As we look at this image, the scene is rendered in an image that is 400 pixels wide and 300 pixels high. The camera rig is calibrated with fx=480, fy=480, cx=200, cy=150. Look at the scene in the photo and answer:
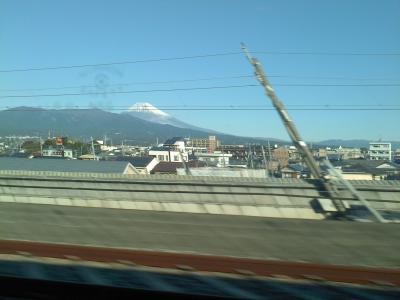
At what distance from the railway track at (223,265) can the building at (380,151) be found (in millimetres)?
13711

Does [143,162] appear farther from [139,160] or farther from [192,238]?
[192,238]

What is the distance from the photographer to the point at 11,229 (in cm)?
1562

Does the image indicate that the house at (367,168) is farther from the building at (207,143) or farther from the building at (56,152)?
the building at (56,152)

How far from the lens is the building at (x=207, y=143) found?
3617 cm

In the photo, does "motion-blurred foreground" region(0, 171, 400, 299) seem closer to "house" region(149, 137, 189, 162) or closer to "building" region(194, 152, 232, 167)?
"house" region(149, 137, 189, 162)

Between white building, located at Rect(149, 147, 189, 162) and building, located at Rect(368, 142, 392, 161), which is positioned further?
white building, located at Rect(149, 147, 189, 162)

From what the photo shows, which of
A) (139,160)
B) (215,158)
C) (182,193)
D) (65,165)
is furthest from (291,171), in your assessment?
(65,165)

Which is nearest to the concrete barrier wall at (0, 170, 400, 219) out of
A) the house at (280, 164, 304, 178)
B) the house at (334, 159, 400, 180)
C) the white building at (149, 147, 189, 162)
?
the house at (334, 159, 400, 180)

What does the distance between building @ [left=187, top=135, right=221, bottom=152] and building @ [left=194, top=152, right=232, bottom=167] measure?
1.98 ft

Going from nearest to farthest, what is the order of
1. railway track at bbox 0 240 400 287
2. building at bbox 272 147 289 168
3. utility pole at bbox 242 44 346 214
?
1. railway track at bbox 0 240 400 287
2. utility pole at bbox 242 44 346 214
3. building at bbox 272 147 289 168

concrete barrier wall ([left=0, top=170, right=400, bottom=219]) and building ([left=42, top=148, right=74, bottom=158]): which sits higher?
building ([left=42, top=148, right=74, bottom=158])

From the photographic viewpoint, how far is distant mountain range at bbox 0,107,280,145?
36781mm

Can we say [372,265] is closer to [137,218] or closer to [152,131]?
[137,218]

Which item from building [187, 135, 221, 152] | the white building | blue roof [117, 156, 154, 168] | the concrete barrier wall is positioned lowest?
the concrete barrier wall
